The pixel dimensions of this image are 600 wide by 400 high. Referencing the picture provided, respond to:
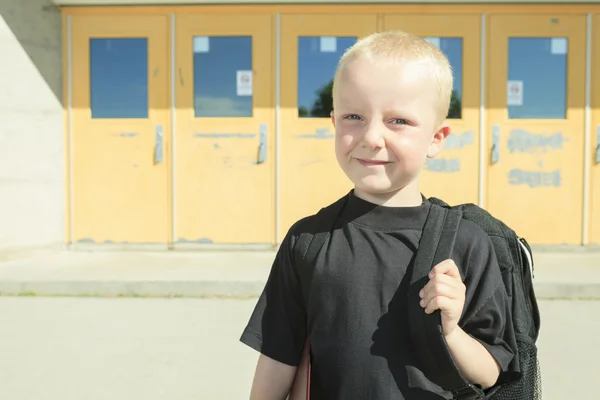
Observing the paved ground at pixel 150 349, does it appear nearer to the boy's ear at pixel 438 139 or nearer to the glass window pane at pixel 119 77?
the boy's ear at pixel 438 139

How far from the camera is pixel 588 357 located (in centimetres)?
394

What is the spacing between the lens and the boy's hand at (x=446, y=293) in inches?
50.6

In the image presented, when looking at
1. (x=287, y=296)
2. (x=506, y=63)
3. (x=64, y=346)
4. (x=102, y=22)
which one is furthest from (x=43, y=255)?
(x=287, y=296)

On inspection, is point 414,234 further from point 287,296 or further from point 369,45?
point 369,45

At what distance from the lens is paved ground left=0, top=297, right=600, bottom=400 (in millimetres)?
3406

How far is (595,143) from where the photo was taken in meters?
7.31

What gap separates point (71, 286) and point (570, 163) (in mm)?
5464

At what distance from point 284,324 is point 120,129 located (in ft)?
21.1

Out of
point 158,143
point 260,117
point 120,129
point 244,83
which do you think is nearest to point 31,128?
point 120,129

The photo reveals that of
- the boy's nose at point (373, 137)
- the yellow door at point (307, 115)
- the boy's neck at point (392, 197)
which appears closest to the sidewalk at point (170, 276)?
the yellow door at point (307, 115)

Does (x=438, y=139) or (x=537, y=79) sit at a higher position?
(x=537, y=79)

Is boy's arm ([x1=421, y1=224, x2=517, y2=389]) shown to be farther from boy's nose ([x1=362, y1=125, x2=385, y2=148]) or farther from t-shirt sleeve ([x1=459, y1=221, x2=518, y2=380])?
boy's nose ([x1=362, y1=125, x2=385, y2=148])

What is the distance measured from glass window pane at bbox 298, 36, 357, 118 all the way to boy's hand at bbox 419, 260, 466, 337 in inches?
245

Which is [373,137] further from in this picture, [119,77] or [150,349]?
[119,77]
